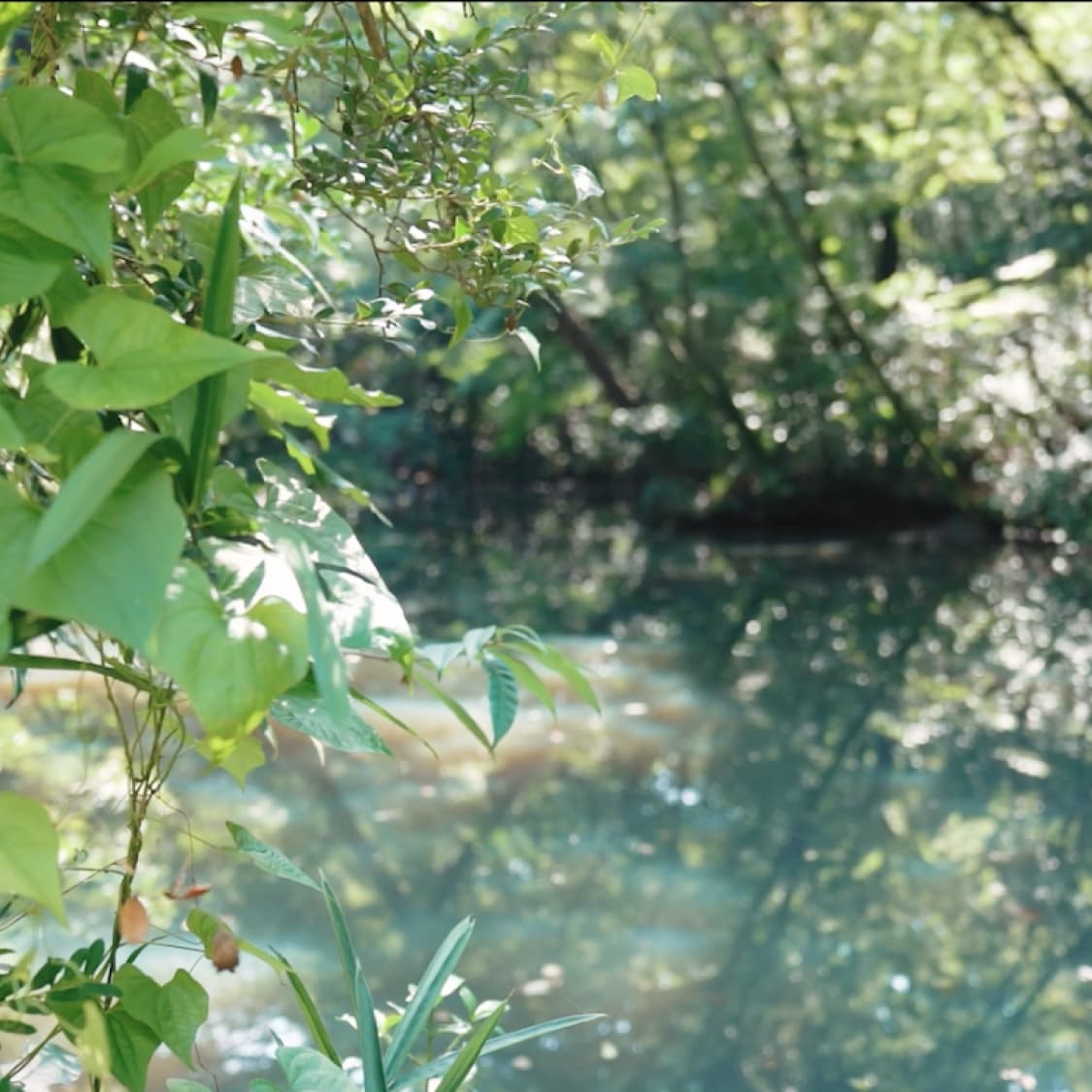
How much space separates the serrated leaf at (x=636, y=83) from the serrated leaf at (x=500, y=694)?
0.47 m

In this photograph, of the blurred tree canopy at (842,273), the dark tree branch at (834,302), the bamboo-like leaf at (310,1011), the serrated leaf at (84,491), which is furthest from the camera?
the dark tree branch at (834,302)

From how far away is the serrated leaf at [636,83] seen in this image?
0.98m

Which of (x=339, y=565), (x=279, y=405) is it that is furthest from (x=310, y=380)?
(x=339, y=565)

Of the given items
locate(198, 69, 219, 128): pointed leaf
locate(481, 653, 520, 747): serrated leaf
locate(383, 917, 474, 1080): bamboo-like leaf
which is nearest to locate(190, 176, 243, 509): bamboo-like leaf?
locate(198, 69, 219, 128): pointed leaf

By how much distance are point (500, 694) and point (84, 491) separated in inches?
21.8

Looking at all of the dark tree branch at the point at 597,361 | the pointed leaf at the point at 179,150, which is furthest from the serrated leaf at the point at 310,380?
the dark tree branch at the point at 597,361

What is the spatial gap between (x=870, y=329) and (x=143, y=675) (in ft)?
40.5

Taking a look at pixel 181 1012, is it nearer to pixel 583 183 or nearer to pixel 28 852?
pixel 28 852

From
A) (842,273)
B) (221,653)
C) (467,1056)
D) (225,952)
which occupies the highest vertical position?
(221,653)

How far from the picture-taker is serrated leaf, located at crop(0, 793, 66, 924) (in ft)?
2.13

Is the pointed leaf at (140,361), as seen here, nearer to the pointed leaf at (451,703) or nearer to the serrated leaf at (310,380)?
the serrated leaf at (310,380)

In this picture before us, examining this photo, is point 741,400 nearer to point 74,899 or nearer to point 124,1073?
point 74,899

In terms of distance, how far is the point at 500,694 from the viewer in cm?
106

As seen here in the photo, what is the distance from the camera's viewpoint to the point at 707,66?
12148 millimetres
